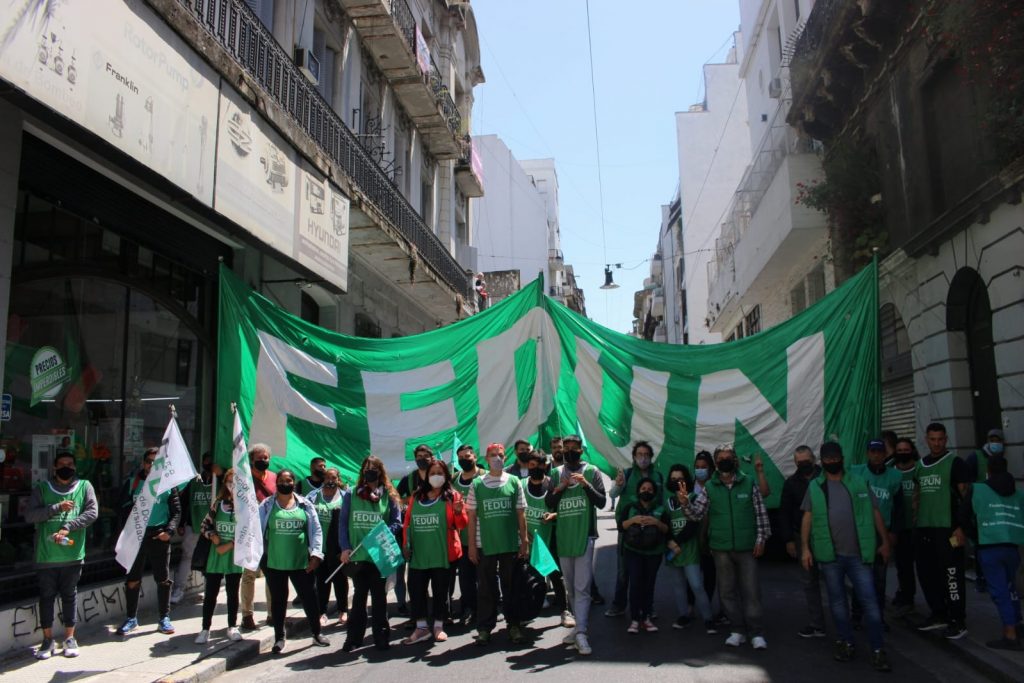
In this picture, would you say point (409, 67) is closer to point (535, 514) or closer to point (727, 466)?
point (535, 514)

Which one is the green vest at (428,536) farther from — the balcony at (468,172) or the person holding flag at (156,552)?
the balcony at (468,172)

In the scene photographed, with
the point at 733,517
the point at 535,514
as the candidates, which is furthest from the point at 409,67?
the point at 733,517

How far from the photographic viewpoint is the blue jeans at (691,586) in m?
7.89

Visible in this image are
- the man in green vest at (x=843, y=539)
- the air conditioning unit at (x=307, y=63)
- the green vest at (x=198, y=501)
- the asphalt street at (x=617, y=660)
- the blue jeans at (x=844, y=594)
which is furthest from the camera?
the air conditioning unit at (x=307, y=63)

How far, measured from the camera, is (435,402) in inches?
348

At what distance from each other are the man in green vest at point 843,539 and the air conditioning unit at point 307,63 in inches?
383

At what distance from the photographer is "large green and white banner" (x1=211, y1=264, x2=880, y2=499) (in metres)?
8.35

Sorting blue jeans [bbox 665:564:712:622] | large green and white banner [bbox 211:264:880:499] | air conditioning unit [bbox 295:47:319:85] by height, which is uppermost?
air conditioning unit [bbox 295:47:319:85]

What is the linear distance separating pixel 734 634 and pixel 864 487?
1.75 meters

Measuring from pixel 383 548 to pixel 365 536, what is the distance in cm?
22

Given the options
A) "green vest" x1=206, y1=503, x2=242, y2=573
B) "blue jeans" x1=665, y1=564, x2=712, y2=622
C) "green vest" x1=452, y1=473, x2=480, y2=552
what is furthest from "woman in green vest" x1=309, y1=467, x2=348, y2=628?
"blue jeans" x1=665, y1=564, x2=712, y2=622

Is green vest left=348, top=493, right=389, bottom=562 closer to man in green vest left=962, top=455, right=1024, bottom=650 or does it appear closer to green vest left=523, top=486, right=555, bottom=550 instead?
green vest left=523, top=486, right=555, bottom=550

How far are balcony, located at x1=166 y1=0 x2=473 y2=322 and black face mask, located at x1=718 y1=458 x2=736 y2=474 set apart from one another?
6.68 meters

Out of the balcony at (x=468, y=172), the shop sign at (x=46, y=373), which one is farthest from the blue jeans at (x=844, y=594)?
the balcony at (x=468, y=172)
